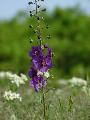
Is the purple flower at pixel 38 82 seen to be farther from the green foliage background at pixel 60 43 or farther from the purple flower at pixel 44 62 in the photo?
the green foliage background at pixel 60 43

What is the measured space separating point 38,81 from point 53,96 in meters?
2.16

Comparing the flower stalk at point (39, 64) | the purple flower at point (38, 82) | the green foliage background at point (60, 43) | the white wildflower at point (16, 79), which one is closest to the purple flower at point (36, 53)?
the flower stalk at point (39, 64)

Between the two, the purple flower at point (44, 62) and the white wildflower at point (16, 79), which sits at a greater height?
the white wildflower at point (16, 79)

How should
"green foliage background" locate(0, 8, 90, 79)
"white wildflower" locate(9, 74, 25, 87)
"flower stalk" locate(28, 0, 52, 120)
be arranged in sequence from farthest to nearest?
"green foliage background" locate(0, 8, 90, 79) → "white wildflower" locate(9, 74, 25, 87) → "flower stalk" locate(28, 0, 52, 120)

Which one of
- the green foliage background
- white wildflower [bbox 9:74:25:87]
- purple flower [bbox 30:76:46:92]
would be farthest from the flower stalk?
the green foliage background

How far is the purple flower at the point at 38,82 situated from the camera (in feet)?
17.5

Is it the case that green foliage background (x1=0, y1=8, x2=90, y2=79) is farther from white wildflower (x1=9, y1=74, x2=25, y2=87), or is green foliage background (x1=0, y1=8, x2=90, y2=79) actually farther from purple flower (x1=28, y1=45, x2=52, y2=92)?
purple flower (x1=28, y1=45, x2=52, y2=92)

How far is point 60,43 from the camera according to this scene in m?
22.6

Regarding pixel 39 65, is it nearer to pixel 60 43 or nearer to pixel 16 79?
pixel 16 79

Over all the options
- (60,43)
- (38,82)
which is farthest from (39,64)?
(60,43)

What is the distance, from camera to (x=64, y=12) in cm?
2422

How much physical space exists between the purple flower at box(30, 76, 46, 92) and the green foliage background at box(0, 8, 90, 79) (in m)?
15.1

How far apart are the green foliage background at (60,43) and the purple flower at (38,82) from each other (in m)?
15.1

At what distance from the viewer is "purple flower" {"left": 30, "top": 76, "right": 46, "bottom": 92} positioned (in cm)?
532
